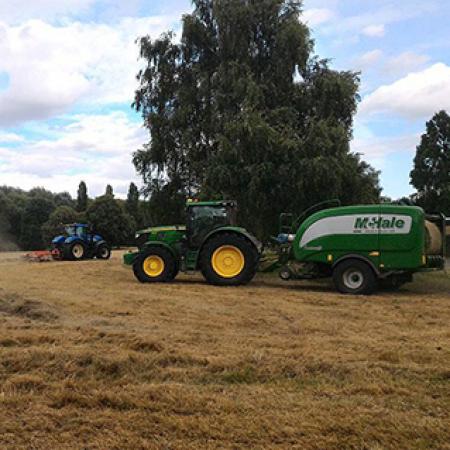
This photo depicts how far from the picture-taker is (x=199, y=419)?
3998 millimetres

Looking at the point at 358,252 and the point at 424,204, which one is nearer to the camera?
the point at 358,252

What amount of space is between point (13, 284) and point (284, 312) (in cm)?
748

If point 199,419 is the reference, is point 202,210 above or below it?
above

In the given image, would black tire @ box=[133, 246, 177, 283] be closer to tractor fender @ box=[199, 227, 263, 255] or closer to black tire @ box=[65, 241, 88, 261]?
tractor fender @ box=[199, 227, 263, 255]

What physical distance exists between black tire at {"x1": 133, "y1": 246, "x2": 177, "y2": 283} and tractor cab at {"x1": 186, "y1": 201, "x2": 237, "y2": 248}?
2.72 ft

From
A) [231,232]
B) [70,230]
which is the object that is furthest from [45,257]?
[231,232]

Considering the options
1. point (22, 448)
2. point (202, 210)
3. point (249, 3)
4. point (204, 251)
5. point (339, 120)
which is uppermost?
point (249, 3)

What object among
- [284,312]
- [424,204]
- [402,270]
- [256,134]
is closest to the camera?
[284,312]

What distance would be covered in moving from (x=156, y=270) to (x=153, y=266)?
14 centimetres

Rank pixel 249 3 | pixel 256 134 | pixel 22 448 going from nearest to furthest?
pixel 22 448 → pixel 256 134 → pixel 249 3

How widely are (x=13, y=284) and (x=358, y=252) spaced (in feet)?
27.8

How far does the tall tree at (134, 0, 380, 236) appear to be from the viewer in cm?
1670

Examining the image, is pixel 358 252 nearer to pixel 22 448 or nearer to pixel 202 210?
pixel 202 210

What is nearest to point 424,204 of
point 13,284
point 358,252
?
point 358,252
